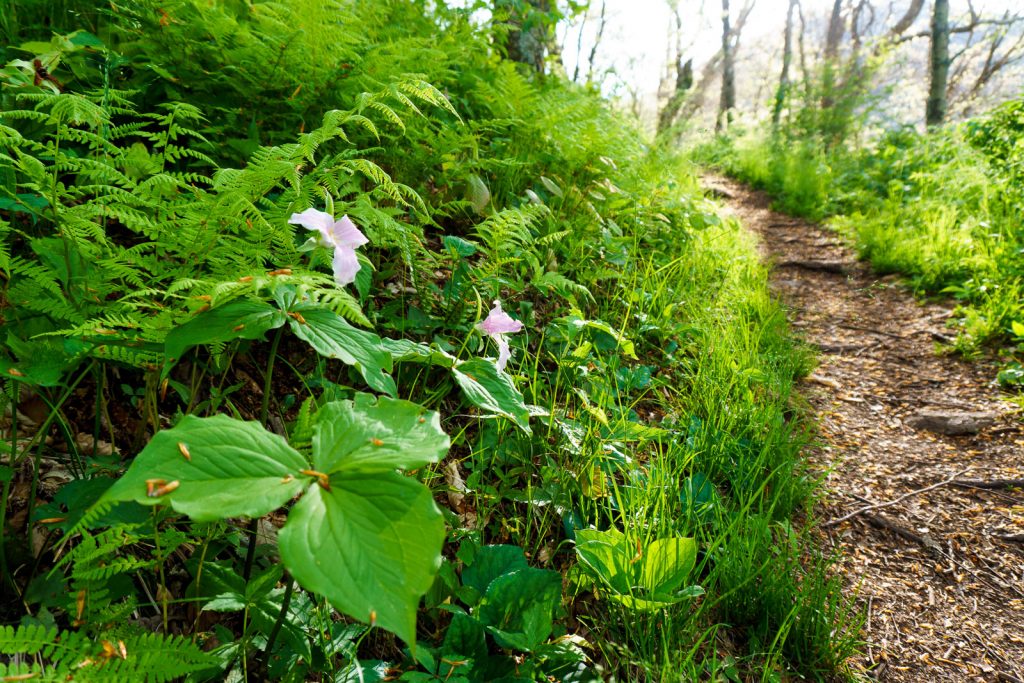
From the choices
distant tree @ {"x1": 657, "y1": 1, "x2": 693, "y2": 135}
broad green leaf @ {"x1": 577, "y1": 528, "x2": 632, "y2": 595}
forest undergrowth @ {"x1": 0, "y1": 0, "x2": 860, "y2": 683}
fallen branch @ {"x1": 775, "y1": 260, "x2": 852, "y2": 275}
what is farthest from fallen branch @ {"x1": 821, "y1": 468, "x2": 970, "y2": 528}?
distant tree @ {"x1": 657, "y1": 1, "x2": 693, "y2": 135}

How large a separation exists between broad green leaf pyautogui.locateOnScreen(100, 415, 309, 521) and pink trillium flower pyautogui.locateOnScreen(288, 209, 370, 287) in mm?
374

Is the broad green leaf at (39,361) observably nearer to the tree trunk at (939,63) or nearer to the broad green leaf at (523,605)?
the broad green leaf at (523,605)

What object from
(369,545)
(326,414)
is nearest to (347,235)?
(326,414)

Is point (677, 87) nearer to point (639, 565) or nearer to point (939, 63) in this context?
point (939, 63)

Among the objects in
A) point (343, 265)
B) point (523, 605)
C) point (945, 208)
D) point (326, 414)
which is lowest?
point (523, 605)

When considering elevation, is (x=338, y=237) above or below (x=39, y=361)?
above

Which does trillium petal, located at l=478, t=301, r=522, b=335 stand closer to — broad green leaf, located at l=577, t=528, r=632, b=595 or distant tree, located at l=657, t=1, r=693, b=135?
broad green leaf, located at l=577, t=528, r=632, b=595

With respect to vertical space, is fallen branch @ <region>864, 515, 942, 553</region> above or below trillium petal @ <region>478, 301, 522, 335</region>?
below

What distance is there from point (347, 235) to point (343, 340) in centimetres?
27

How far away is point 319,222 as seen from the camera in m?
1.05

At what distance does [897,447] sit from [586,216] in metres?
2.09

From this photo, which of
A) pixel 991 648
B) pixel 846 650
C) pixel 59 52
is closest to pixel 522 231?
pixel 59 52

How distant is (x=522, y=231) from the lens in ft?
5.97

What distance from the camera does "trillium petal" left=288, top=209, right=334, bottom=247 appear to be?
1044 millimetres
